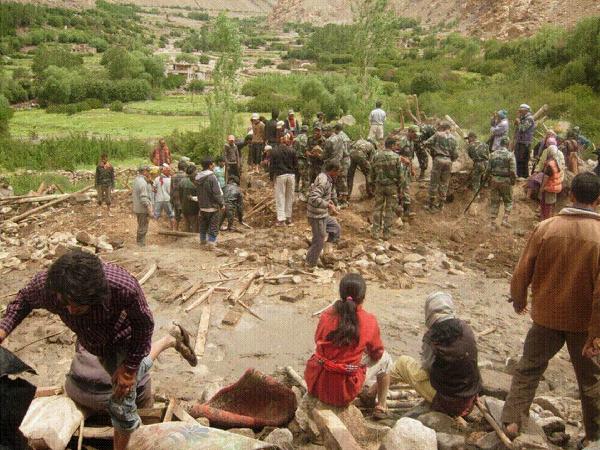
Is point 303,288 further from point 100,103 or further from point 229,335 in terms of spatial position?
point 100,103

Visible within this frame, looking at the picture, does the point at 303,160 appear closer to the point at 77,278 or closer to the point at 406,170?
the point at 406,170

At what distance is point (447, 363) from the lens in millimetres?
4176

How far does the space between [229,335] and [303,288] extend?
5.14ft

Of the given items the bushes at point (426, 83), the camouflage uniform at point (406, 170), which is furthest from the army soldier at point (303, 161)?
the bushes at point (426, 83)

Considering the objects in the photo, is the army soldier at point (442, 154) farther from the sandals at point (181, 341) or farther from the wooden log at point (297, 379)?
the sandals at point (181, 341)

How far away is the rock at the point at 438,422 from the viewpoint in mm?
4164

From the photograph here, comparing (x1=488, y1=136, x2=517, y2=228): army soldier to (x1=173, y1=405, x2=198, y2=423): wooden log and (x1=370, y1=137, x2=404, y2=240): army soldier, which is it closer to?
(x1=370, y1=137, x2=404, y2=240): army soldier

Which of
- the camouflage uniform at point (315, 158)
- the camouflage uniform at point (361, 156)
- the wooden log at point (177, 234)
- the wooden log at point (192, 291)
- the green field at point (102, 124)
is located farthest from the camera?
the green field at point (102, 124)

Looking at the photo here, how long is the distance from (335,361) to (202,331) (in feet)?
9.66

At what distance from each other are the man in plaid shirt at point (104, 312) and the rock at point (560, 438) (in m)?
3.09

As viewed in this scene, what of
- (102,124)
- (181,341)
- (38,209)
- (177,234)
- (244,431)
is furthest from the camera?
(102,124)

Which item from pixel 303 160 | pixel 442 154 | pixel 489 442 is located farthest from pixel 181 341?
pixel 303 160

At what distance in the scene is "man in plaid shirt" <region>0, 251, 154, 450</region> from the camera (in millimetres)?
2855

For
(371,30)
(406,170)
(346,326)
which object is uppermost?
(371,30)
